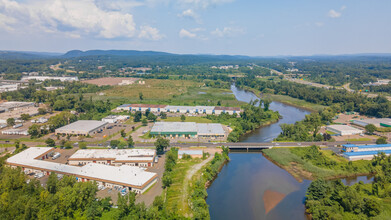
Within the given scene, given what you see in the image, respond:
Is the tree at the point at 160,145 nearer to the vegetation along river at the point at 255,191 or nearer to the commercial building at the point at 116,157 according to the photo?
the commercial building at the point at 116,157

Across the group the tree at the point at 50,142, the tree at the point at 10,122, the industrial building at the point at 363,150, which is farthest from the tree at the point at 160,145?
the tree at the point at 10,122

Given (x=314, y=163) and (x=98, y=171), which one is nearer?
(x=98, y=171)

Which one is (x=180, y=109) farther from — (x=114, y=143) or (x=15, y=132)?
(x=15, y=132)

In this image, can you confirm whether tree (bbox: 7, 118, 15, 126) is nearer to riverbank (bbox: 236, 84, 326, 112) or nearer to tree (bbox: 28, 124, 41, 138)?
tree (bbox: 28, 124, 41, 138)

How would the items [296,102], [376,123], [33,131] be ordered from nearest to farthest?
[33,131], [376,123], [296,102]

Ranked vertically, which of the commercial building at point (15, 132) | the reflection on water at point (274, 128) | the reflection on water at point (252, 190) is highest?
the commercial building at point (15, 132)

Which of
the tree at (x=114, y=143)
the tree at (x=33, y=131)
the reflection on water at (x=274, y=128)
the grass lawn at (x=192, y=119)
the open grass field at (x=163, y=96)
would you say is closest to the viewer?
the tree at (x=114, y=143)

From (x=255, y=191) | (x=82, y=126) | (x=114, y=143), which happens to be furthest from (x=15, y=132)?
(x=255, y=191)

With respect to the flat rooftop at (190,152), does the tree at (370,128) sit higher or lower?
higher

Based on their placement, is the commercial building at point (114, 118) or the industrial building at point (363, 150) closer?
the industrial building at point (363, 150)
